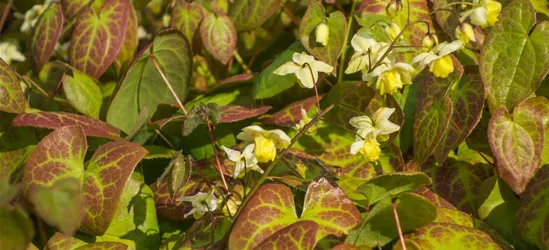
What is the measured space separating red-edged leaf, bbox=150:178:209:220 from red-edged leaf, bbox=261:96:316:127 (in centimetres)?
22

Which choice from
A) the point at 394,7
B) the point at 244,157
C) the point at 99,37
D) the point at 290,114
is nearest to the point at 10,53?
the point at 99,37

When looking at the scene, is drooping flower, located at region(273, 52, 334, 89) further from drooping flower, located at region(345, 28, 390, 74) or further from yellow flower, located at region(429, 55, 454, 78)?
yellow flower, located at region(429, 55, 454, 78)

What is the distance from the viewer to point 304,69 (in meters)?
1.42

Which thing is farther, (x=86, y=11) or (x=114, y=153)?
(x=86, y=11)

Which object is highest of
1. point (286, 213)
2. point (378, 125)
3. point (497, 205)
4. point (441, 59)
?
point (441, 59)

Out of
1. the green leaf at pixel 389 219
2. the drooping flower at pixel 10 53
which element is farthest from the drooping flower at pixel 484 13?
the drooping flower at pixel 10 53

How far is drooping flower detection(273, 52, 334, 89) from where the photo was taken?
1.41 meters

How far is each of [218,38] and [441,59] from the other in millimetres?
637

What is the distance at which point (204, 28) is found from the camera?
6.00 feet

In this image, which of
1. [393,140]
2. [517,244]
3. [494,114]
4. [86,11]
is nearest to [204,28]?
[86,11]

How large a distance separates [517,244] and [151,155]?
74 cm

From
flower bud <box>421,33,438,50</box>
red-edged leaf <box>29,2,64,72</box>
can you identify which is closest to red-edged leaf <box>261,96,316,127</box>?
flower bud <box>421,33,438,50</box>

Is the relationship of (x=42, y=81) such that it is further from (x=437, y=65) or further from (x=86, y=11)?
(x=437, y=65)

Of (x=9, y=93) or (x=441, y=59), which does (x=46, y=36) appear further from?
(x=441, y=59)
